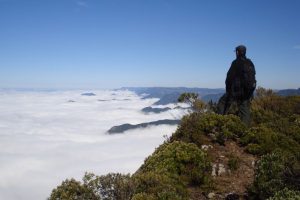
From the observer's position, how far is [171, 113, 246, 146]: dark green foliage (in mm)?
14602

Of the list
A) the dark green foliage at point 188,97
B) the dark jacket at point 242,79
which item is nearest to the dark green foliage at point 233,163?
the dark jacket at point 242,79

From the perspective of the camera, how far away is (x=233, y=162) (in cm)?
1229

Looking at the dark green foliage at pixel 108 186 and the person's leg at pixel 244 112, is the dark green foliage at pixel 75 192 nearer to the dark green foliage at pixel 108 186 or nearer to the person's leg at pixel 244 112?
the dark green foliage at pixel 108 186

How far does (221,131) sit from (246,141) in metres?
1.23

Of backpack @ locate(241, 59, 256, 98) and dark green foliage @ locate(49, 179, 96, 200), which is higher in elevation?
backpack @ locate(241, 59, 256, 98)

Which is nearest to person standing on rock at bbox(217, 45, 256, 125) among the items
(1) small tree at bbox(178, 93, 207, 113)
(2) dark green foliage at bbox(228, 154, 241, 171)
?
(1) small tree at bbox(178, 93, 207, 113)

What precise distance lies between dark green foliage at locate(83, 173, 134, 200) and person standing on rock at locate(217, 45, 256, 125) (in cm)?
908

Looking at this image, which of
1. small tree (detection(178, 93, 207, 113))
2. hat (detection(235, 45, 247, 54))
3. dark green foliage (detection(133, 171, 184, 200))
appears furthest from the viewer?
small tree (detection(178, 93, 207, 113))

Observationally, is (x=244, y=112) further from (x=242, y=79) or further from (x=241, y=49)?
(x=241, y=49)

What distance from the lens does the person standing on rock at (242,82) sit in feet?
54.8

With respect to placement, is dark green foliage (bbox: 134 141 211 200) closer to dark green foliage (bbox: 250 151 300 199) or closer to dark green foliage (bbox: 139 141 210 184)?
dark green foliage (bbox: 139 141 210 184)

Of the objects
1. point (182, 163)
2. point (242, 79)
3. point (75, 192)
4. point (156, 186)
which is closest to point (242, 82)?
point (242, 79)

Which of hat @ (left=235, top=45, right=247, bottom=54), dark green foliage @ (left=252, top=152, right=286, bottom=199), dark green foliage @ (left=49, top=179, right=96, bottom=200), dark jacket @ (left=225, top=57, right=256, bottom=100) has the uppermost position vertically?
hat @ (left=235, top=45, right=247, bottom=54)

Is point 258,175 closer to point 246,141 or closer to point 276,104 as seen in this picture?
point 246,141
